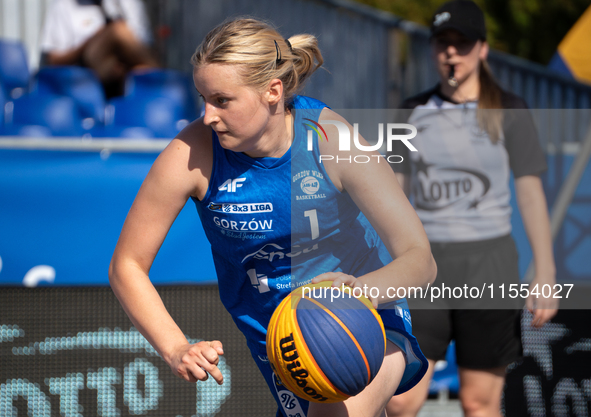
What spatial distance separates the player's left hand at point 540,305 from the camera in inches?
115

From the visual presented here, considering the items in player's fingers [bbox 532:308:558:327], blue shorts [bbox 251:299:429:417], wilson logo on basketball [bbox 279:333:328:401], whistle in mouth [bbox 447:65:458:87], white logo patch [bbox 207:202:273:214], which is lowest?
player's fingers [bbox 532:308:558:327]

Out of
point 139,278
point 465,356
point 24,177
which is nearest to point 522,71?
point 465,356

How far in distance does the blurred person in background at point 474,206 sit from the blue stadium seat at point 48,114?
365 cm

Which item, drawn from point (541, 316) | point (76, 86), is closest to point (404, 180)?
point (541, 316)

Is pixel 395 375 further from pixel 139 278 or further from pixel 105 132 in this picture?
pixel 105 132

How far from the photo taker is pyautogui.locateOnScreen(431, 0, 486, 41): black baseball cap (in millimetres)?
2934

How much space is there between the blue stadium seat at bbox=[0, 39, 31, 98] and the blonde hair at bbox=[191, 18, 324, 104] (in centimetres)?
499

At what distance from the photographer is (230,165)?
2059 millimetres

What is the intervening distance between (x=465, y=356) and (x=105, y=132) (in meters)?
3.77

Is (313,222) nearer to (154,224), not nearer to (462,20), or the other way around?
(154,224)

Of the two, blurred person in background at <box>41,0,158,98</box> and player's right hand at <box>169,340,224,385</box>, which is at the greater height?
blurred person in background at <box>41,0,158,98</box>

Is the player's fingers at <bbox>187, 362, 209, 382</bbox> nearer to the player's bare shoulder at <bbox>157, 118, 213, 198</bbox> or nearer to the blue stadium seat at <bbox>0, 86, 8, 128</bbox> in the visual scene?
the player's bare shoulder at <bbox>157, 118, 213, 198</bbox>

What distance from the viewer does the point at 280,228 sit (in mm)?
2076

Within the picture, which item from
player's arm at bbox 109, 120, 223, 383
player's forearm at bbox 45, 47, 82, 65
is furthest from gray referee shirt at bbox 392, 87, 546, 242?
player's forearm at bbox 45, 47, 82, 65
